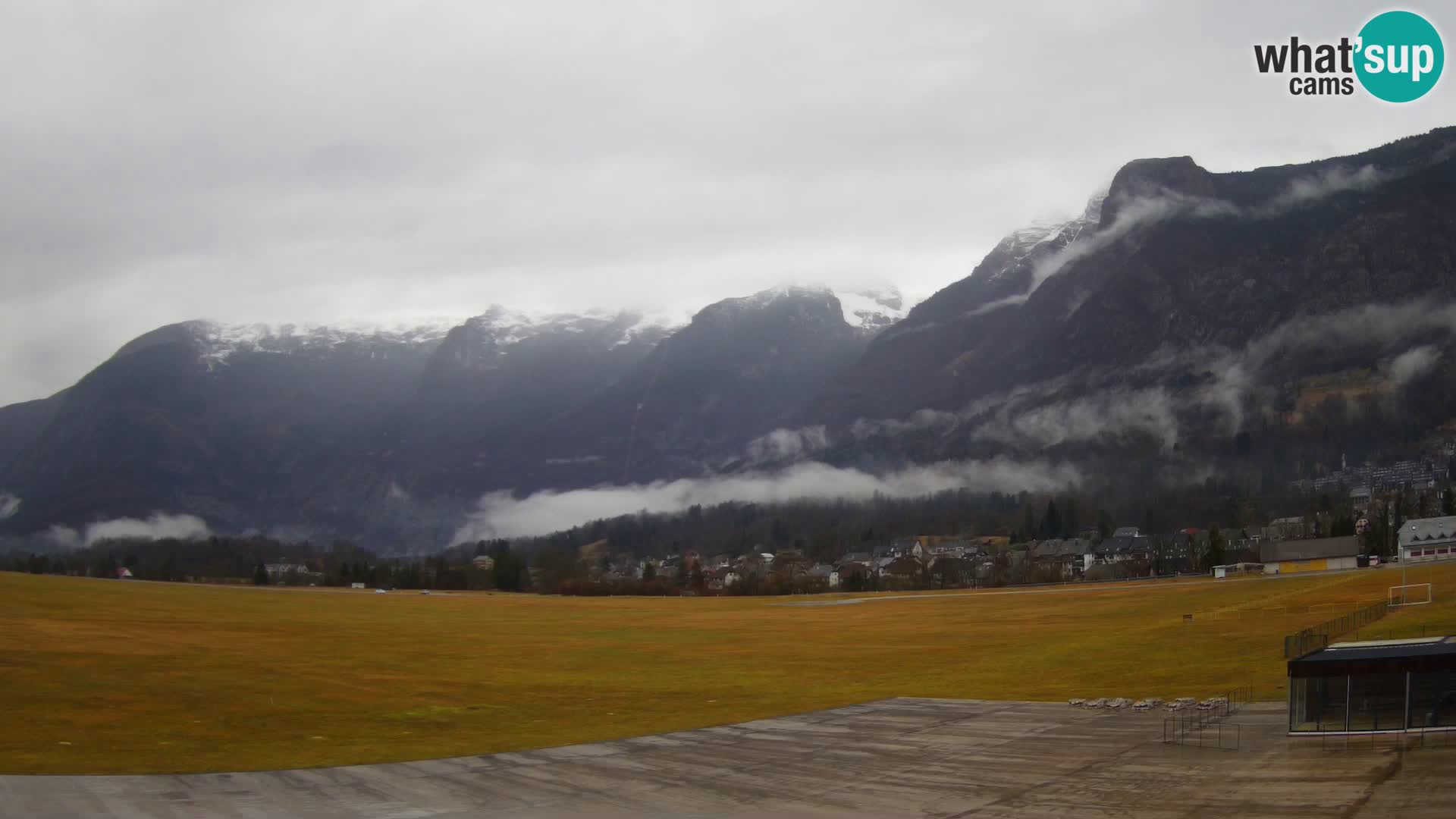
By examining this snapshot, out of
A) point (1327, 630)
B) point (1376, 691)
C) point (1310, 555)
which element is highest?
point (1310, 555)

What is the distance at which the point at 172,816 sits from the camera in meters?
31.2

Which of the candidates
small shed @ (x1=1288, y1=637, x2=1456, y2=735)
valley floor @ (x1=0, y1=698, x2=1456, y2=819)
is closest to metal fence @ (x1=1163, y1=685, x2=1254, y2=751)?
valley floor @ (x1=0, y1=698, x2=1456, y2=819)

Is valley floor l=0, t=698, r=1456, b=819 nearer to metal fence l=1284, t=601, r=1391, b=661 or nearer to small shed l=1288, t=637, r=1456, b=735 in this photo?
small shed l=1288, t=637, r=1456, b=735

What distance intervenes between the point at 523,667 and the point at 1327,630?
43.6m

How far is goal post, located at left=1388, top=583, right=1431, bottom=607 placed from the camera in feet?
234

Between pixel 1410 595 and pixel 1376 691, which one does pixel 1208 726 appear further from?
pixel 1410 595

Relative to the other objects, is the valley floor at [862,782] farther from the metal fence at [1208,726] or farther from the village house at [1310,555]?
A: the village house at [1310,555]

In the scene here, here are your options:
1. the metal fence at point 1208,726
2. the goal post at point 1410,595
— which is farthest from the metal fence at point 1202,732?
the goal post at point 1410,595

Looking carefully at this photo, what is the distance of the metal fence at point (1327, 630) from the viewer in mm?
44312

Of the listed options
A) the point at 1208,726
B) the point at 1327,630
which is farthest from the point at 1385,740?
the point at 1327,630

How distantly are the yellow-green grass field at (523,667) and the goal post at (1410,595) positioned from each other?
77.9 inches

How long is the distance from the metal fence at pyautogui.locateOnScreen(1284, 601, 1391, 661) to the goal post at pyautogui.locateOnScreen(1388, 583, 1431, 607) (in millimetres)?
925

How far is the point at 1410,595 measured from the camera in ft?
252

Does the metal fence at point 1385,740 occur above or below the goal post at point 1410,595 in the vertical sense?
below
